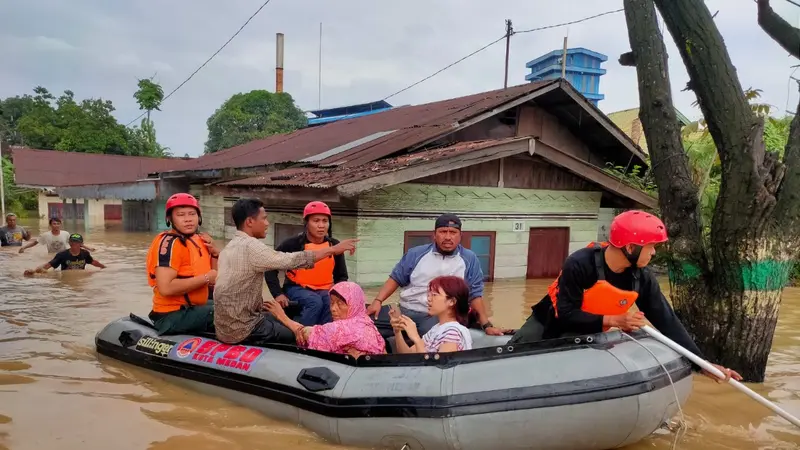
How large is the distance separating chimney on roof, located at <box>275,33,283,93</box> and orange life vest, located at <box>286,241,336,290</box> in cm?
3241

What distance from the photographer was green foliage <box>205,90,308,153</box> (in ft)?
121

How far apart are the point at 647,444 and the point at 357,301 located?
7.21ft

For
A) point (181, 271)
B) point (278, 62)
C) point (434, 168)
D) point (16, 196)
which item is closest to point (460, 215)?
point (434, 168)

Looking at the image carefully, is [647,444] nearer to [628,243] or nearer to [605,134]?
[628,243]

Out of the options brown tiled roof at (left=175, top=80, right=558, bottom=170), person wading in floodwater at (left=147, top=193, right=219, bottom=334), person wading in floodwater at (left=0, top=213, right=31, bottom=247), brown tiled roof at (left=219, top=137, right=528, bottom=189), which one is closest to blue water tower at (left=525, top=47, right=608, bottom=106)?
brown tiled roof at (left=175, top=80, right=558, bottom=170)

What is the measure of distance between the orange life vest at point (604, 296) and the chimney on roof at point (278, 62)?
34468 mm

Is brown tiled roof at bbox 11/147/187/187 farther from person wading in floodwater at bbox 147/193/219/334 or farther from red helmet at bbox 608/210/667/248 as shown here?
red helmet at bbox 608/210/667/248

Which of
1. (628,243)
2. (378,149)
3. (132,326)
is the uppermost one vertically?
(378,149)

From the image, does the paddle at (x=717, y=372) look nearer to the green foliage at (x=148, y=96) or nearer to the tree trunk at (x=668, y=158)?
the tree trunk at (x=668, y=158)

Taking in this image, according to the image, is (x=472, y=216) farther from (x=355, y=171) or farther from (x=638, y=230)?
(x=638, y=230)

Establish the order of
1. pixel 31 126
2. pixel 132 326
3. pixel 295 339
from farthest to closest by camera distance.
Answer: pixel 31 126
pixel 132 326
pixel 295 339

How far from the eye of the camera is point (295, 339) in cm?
441

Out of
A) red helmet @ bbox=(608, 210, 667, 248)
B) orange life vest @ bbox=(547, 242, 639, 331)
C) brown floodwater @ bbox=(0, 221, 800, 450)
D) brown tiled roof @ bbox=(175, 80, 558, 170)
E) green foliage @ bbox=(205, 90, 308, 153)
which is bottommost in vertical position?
brown floodwater @ bbox=(0, 221, 800, 450)

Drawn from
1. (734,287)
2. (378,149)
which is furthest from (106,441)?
(378,149)
